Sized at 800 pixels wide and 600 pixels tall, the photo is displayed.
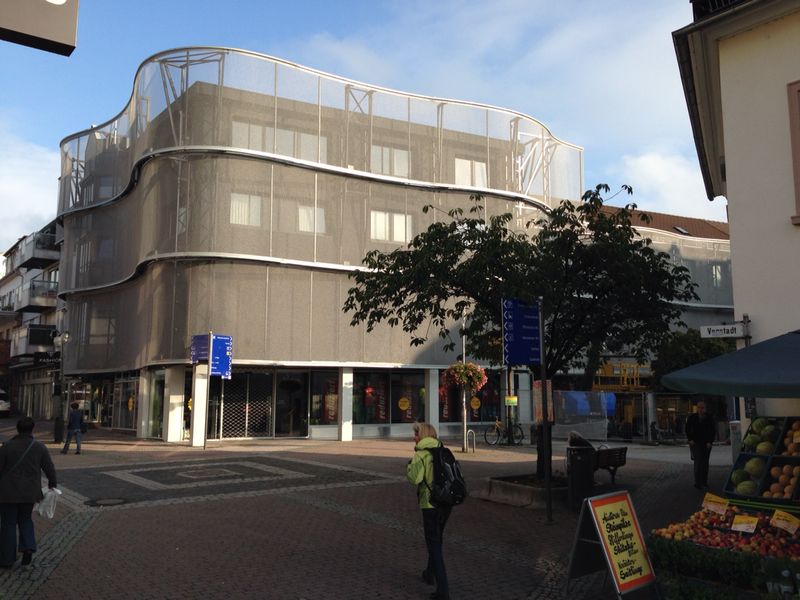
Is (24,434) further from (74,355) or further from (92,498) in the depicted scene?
(74,355)

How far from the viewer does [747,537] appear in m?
6.30

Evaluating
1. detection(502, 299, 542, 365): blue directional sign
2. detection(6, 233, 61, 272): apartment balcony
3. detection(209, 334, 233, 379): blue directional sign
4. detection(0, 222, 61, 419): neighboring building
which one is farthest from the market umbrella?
detection(6, 233, 61, 272): apartment balcony

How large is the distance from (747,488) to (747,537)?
3.54 feet

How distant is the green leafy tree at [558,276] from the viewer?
12.8m

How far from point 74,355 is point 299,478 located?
2478 cm

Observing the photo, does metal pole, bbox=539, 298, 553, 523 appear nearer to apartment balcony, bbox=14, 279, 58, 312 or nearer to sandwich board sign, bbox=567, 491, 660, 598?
sandwich board sign, bbox=567, 491, 660, 598

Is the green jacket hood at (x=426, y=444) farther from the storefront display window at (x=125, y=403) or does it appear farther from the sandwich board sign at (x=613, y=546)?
the storefront display window at (x=125, y=403)

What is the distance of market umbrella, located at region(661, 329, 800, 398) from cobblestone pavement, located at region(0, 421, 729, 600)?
2308mm

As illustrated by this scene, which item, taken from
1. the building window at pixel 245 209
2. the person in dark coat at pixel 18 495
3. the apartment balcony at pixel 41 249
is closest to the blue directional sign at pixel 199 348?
the building window at pixel 245 209

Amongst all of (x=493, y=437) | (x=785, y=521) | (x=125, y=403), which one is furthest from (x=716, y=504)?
(x=125, y=403)

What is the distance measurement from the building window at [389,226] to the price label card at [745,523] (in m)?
24.3

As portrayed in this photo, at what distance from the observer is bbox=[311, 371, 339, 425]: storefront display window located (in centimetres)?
2945

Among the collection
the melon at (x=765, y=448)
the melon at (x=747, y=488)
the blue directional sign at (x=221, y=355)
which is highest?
the blue directional sign at (x=221, y=355)

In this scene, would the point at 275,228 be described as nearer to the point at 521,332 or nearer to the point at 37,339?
the point at 521,332
